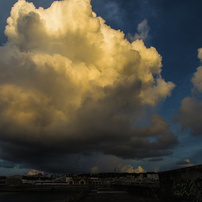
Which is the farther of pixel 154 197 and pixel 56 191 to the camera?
pixel 56 191

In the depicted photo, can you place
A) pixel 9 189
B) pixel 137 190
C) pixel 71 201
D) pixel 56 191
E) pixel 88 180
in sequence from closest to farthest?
pixel 71 201 → pixel 137 190 → pixel 56 191 → pixel 9 189 → pixel 88 180

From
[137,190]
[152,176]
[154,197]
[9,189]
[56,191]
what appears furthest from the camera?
[152,176]

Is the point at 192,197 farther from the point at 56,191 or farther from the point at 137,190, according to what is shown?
the point at 56,191

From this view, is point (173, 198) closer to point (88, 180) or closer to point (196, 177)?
point (196, 177)

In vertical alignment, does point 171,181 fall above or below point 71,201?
above

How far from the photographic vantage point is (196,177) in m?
15.8

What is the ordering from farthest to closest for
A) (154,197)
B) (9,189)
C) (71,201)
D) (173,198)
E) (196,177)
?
(9,189) → (154,197) → (71,201) → (173,198) → (196,177)

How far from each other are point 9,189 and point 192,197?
16152 cm

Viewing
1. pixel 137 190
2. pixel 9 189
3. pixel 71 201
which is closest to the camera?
pixel 71 201

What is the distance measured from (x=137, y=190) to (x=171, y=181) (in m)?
18.1

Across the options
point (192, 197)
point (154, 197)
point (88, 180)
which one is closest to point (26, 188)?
point (88, 180)

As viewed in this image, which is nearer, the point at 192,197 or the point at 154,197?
the point at 192,197

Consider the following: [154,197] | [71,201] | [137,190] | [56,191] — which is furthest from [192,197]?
[56,191]

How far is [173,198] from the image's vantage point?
1997 cm
